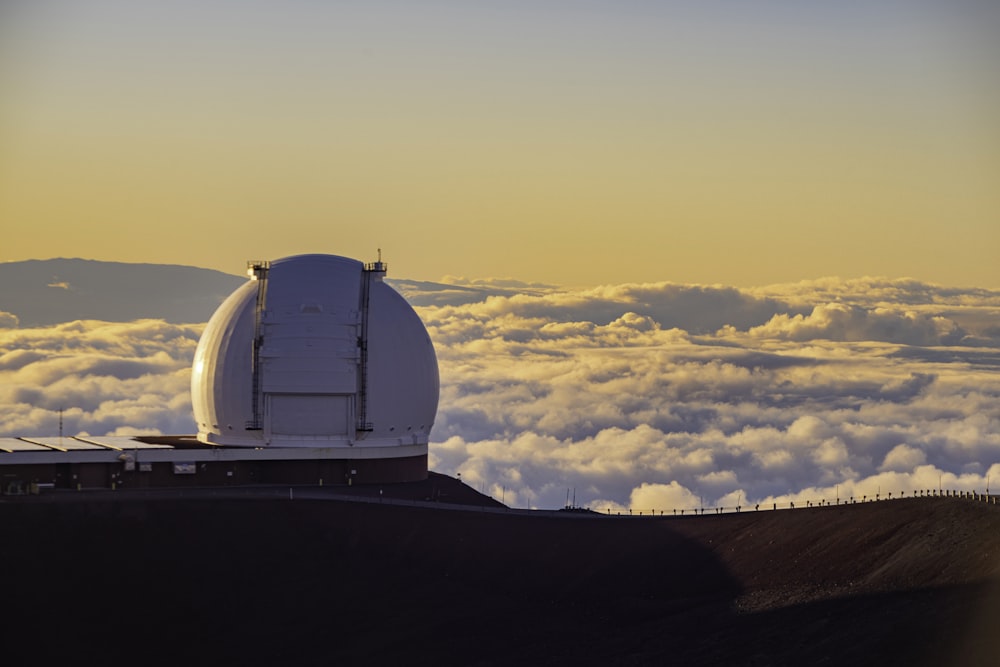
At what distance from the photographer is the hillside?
47438 mm

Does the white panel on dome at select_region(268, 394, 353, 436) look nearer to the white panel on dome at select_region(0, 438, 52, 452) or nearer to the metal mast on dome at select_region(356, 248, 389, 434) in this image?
the metal mast on dome at select_region(356, 248, 389, 434)

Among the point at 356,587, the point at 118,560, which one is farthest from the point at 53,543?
the point at 356,587

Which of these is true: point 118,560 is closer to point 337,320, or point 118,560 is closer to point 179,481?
point 179,481

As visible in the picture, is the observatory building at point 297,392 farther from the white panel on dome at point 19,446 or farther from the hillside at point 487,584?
the hillside at point 487,584

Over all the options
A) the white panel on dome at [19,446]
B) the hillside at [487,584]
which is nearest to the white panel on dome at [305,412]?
the hillside at [487,584]

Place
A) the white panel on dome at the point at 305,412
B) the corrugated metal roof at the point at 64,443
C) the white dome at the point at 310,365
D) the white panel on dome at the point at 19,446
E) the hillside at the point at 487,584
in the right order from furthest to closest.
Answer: the white panel on dome at the point at 305,412
the white dome at the point at 310,365
the corrugated metal roof at the point at 64,443
the white panel on dome at the point at 19,446
the hillside at the point at 487,584

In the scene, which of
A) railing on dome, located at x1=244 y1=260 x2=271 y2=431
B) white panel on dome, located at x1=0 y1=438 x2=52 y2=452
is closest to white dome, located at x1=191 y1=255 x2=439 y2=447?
railing on dome, located at x1=244 y1=260 x2=271 y2=431

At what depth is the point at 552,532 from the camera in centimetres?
6356

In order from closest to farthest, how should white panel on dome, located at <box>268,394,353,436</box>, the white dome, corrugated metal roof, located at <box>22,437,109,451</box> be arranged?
corrugated metal roof, located at <box>22,437,109,451</box>, the white dome, white panel on dome, located at <box>268,394,353,436</box>

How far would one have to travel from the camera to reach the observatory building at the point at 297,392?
2783 inches

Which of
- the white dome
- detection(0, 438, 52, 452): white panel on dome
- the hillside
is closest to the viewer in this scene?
the hillside

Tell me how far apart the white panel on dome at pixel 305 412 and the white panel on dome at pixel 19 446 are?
384 inches

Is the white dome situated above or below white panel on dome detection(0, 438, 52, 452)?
above

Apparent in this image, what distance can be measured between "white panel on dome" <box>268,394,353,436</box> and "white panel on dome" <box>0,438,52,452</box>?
975 centimetres
